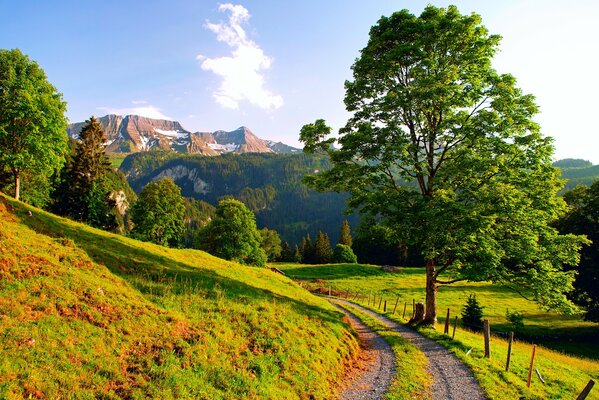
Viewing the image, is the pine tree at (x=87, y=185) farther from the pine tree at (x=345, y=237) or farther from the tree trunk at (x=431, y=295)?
the pine tree at (x=345, y=237)

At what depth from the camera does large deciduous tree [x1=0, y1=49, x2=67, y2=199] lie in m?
36.7

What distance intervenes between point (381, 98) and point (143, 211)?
53.5 metres

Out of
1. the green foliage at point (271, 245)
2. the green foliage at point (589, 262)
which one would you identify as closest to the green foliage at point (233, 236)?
the green foliage at point (589, 262)

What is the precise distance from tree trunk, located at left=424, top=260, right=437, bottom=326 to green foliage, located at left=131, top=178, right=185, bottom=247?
169 feet

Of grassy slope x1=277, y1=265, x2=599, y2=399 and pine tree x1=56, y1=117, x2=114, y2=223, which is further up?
pine tree x1=56, y1=117, x2=114, y2=223

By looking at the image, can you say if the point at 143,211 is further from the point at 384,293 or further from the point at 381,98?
the point at 381,98

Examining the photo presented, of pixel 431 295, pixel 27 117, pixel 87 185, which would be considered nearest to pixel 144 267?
pixel 431 295

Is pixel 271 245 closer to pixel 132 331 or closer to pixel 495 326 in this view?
pixel 495 326

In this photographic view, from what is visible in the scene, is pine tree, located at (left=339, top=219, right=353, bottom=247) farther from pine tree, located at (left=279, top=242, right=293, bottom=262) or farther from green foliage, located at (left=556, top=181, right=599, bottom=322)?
green foliage, located at (left=556, top=181, right=599, bottom=322)

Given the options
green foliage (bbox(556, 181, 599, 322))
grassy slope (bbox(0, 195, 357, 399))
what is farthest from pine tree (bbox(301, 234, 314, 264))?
grassy slope (bbox(0, 195, 357, 399))

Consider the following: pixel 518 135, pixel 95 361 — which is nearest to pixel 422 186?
pixel 518 135

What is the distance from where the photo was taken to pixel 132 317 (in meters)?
12.9

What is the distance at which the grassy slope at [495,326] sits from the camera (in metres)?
17.3

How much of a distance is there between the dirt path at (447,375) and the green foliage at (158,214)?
2098 inches
